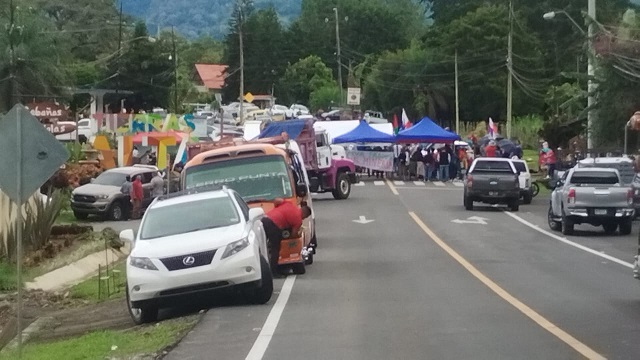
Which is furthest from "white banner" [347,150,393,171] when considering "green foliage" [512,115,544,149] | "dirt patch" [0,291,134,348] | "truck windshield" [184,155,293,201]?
"truck windshield" [184,155,293,201]

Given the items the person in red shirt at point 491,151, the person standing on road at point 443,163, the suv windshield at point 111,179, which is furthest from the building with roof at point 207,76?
the suv windshield at point 111,179

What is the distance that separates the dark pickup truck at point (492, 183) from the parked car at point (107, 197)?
37.3 ft

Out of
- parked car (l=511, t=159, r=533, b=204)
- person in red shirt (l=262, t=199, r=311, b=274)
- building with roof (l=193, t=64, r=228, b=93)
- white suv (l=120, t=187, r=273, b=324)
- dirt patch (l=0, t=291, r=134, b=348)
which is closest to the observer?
A: white suv (l=120, t=187, r=273, b=324)

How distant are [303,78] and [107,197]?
8495 centimetres

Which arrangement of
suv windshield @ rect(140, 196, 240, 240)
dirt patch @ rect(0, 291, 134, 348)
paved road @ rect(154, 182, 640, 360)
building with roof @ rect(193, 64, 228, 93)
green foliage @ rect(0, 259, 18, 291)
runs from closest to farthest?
paved road @ rect(154, 182, 640, 360) → suv windshield @ rect(140, 196, 240, 240) → dirt patch @ rect(0, 291, 134, 348) → green foliage @ rect(0, 259, 18, 291) → building with roof @ rect(193, 64, 228, 93)

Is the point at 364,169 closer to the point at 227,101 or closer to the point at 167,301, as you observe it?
the point at 167,301

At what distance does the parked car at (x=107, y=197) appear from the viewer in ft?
139

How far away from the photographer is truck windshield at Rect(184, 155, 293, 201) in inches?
904

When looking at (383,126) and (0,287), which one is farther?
(383,126)

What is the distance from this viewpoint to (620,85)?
44.8m

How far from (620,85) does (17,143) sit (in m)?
33.6

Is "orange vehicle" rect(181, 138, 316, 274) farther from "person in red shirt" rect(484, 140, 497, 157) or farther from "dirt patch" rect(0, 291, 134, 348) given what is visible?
"person in red shirt" rect(484, 140, 497, 157)

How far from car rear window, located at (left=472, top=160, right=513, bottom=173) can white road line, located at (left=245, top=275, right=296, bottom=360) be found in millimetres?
23100

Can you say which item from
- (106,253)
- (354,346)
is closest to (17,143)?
(354,346)
